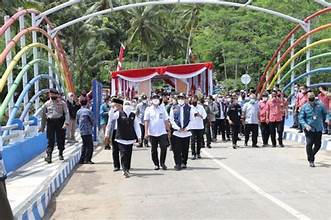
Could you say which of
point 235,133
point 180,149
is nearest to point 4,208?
point 180,149

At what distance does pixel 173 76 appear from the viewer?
26906 millimetres

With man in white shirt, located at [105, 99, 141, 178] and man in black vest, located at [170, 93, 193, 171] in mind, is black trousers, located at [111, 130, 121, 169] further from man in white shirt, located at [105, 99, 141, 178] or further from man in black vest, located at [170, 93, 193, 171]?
man in black vest, located at [170, 93, 193, 171]

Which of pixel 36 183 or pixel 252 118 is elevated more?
pixel 252 118

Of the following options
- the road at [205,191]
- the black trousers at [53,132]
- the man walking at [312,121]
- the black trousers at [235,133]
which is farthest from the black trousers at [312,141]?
the black trousers at [53,132]

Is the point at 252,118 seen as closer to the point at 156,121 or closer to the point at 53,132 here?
the point at 156,121

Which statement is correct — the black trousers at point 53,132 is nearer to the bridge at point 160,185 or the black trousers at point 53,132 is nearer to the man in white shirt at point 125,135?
the bridge at point 160,185

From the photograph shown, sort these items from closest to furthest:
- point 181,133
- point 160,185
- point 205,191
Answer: point 205,191, point 160,185, point 181,133

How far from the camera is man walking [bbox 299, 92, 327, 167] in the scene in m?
13.1

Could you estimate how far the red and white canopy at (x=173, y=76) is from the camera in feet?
85.5

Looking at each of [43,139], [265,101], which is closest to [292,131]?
[265,101]

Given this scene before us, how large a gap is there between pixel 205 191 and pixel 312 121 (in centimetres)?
423

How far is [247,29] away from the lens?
42.1 metres

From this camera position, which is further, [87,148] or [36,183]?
[87,148]

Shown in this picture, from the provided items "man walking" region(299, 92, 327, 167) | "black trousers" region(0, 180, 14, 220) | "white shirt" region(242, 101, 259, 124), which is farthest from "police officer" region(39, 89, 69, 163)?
"black trousers" region(0, 180, 14, 220)
